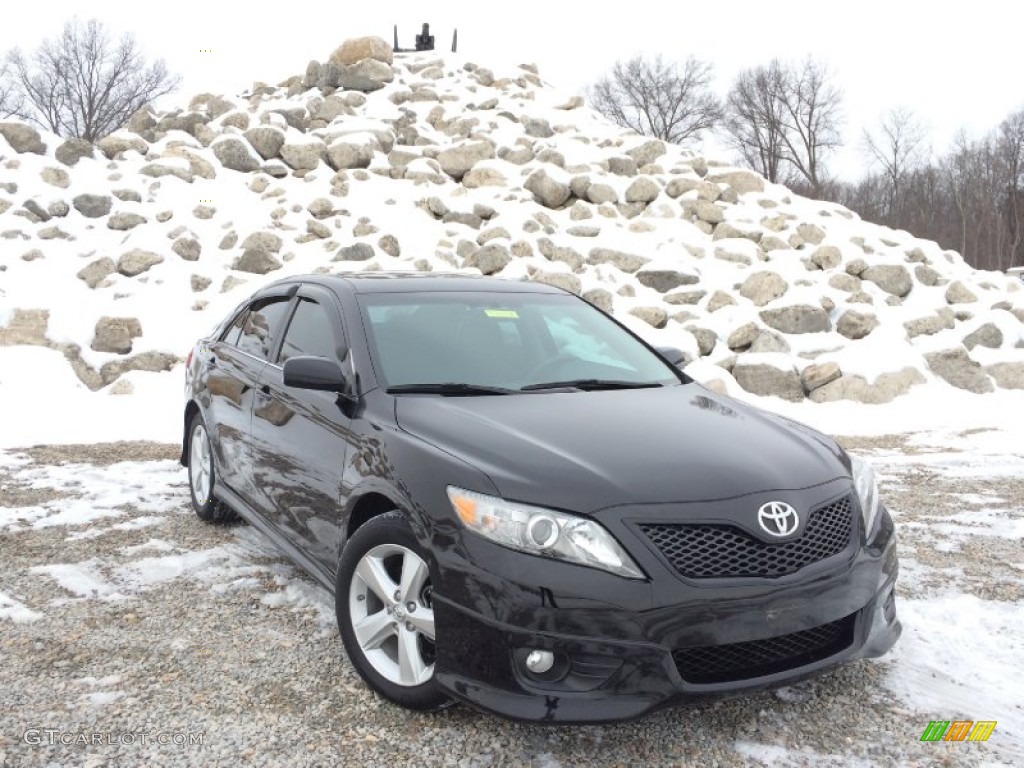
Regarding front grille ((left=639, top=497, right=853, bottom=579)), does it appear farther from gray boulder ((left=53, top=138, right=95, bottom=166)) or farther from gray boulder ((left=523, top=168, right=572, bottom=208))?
gray boulder ((left=53, top=138, right=95, bottom=166))

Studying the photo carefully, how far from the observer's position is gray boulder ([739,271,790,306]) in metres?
13.3

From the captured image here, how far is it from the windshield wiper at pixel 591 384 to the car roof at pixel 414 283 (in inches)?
33.8

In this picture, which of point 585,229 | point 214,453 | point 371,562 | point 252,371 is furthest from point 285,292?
point 585,229

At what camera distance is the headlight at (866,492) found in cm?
295

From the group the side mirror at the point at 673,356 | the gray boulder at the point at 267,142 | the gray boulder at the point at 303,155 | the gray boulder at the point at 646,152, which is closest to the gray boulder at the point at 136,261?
the gray boulder at the point at 303,155

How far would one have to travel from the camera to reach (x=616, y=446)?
2846mm

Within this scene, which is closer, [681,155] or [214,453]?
[214,453]

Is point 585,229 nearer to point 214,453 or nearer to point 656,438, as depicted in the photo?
point 214,453

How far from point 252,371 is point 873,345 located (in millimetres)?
10012

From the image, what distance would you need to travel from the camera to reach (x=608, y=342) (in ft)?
14.0

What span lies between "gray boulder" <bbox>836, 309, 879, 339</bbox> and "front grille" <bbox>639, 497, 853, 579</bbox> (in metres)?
10.7

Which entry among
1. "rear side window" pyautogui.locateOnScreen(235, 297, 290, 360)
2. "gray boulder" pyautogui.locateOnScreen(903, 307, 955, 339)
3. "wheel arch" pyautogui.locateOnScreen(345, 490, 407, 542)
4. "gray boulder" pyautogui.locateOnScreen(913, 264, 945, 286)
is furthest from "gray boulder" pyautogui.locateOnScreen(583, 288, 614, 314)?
"wheel arch" pyautogui.locateOnScreen(345, 490, 407, 542)

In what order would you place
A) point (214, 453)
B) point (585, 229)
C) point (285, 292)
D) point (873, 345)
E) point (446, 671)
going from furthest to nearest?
1. point (585, 229)
2. point (873, 345)
3. point (214, 453)
4. point (285, 292)
5. point (446, 671)

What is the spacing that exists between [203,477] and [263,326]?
122 cm
